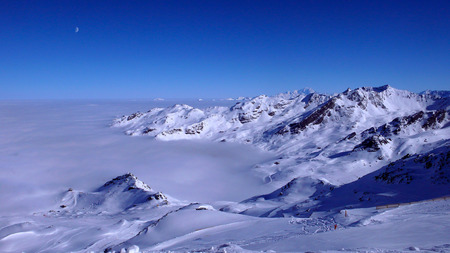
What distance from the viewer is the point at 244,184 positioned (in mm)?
82375

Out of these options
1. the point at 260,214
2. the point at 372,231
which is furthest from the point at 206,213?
the point at 372,231

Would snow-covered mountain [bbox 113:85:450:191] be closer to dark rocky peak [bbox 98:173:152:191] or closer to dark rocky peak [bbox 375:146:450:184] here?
dark rocky peak [bbox 375:146:450:184]

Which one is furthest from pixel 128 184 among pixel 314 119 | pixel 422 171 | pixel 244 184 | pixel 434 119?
pixel 434 119

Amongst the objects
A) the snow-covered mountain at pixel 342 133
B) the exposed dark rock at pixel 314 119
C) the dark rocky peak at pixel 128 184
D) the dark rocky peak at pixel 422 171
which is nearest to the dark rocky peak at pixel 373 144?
the snow-covered mountain at pixel 342 133

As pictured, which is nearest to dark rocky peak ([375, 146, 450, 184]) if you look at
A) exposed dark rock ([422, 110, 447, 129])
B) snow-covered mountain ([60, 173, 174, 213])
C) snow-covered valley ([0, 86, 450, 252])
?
snow-covered valley ([0, 86, 450, 252])

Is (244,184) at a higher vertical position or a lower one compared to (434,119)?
lower

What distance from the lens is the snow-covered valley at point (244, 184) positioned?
15297 millimetres

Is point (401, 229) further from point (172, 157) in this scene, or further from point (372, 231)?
point (172, 157)

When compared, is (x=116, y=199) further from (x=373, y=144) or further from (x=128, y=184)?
A: (x=373, y=144)

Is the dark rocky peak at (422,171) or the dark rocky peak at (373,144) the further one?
the dark rocky peak at (373,144)

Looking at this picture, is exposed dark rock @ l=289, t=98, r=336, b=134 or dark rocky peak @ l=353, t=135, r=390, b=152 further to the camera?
exposed dark rock @ l=289, t=98, r=336, b=134

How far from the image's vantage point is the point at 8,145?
483 ft

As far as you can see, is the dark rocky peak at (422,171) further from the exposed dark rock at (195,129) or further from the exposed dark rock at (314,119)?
the exposed dark rock at (195,129)

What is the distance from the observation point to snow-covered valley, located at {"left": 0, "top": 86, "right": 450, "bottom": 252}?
15.3m
